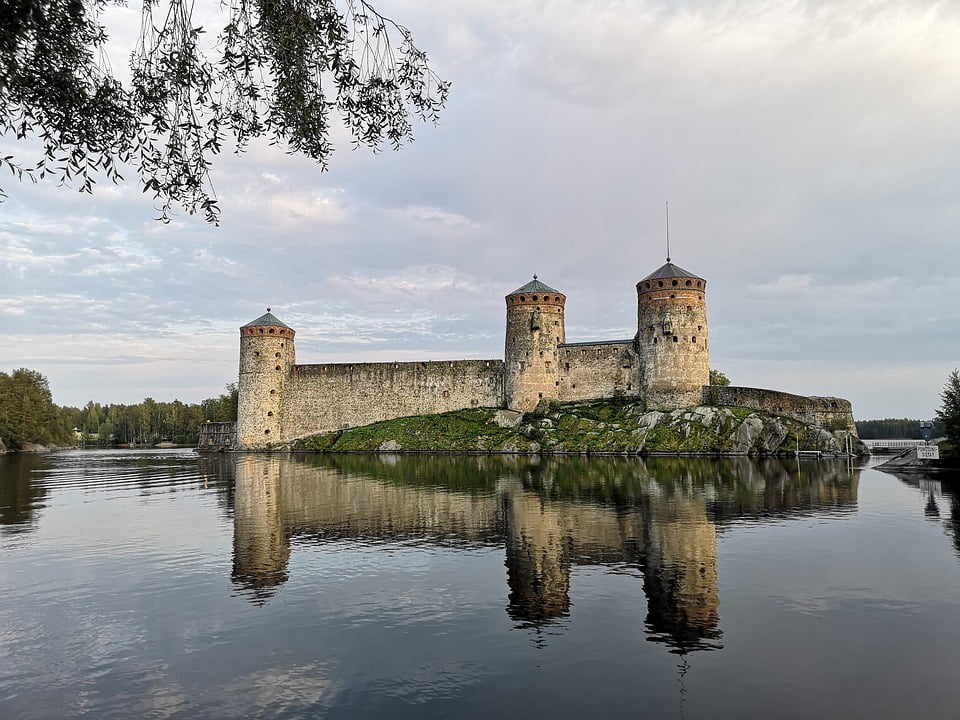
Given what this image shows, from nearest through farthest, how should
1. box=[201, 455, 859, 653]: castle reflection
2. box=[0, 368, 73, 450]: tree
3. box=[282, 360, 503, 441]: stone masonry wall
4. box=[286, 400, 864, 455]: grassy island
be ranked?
box=[201, 455, 859, 653]: castle reflection → box=[286, 400, 864, 455]: grassy island → box=[282, 360, 503, 441]: stone masonry wall → box=[0, 368, 73, 450]: tree

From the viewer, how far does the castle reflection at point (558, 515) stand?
10.5 metres

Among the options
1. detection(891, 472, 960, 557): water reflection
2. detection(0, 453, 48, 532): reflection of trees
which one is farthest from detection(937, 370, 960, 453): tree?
detection(0, 453, 48, 532): reflection of trees

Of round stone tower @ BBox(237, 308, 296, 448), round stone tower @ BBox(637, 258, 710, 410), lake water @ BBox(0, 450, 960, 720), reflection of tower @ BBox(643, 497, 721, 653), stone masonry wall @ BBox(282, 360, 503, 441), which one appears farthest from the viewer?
round stone tower @ BBox(237, 308, 296, 448)

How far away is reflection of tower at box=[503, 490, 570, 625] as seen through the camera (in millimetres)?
9602

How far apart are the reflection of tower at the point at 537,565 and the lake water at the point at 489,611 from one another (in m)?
0.06

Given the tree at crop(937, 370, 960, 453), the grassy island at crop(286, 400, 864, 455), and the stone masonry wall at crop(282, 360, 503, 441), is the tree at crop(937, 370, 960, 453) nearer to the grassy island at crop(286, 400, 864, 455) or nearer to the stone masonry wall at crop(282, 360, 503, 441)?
the grassy island at crop(286, 400, 864, 455)

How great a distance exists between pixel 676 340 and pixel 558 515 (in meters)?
31.1

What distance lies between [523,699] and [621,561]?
5.98 meters

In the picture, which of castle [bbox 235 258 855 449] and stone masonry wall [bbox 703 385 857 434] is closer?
stone masonry wall [bbox 703 385 857 434]

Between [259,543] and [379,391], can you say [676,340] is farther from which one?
[259,543]

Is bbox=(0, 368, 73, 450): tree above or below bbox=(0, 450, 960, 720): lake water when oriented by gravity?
above

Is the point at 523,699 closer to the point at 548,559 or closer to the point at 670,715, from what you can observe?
the point at 670,715

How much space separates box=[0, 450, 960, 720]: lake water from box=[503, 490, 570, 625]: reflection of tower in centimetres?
6

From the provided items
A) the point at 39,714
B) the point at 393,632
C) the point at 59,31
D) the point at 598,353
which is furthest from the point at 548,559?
the point at 598,353
